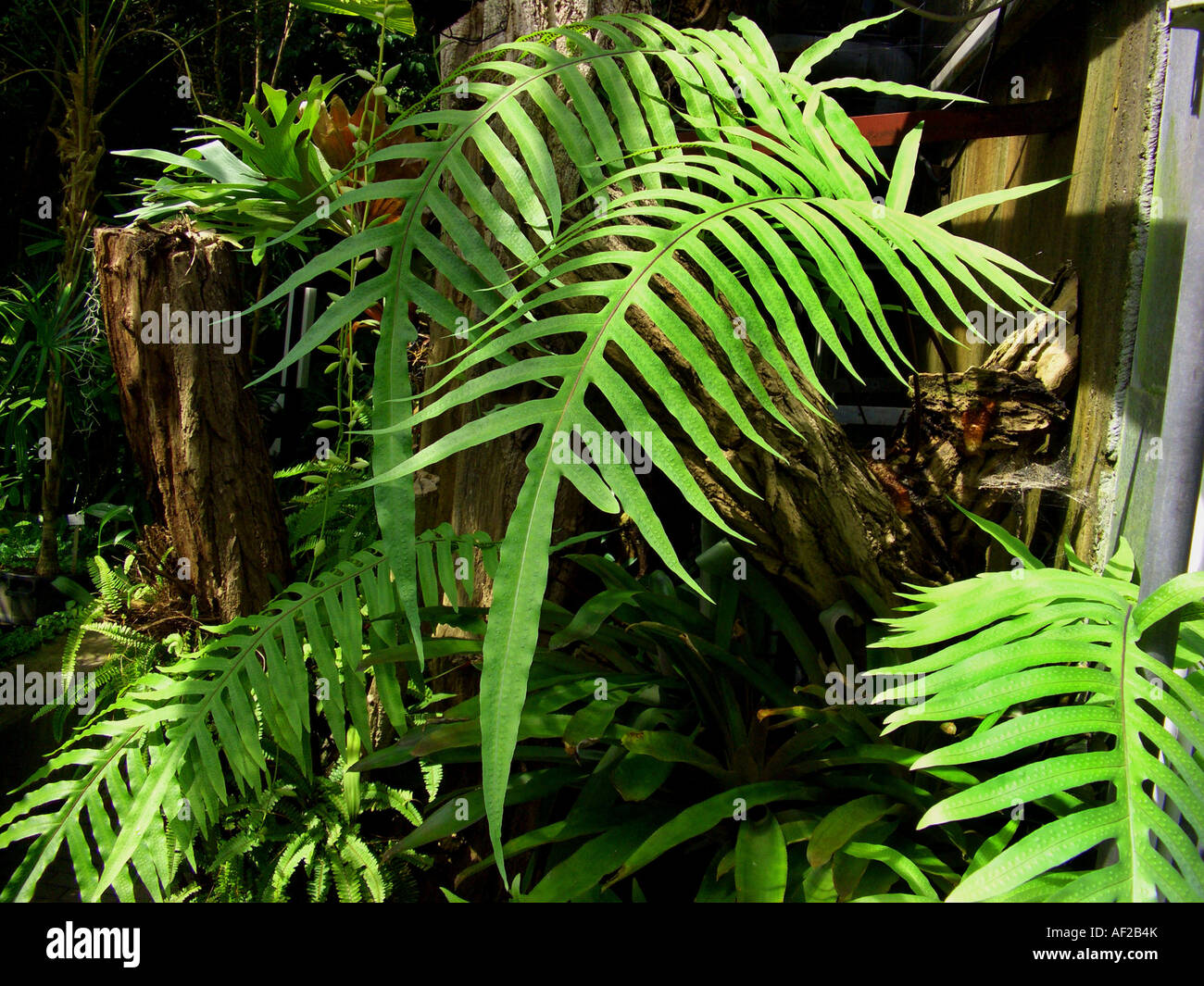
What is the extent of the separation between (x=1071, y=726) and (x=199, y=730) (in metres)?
1.39

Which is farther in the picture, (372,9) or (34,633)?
(34,633)

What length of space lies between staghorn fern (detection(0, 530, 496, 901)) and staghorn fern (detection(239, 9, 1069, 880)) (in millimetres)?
566

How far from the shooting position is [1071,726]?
3.09 ft

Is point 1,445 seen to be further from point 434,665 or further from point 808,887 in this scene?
point 808,887

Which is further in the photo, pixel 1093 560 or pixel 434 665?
pixel 434 665

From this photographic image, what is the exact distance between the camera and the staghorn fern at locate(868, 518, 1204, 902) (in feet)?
2.82

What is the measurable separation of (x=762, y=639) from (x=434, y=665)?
754 millimetres

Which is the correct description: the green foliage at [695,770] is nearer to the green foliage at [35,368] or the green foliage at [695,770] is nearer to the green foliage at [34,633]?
the green foliage at [34,633]

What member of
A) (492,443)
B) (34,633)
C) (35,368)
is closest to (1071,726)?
(492,443)

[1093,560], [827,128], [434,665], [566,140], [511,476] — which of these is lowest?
[434,665]

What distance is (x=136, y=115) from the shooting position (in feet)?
15.7

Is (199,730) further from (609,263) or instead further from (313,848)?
(609,263)

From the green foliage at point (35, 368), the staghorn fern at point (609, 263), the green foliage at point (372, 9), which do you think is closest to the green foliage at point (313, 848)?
the staghorn fern at point (609, 263)
